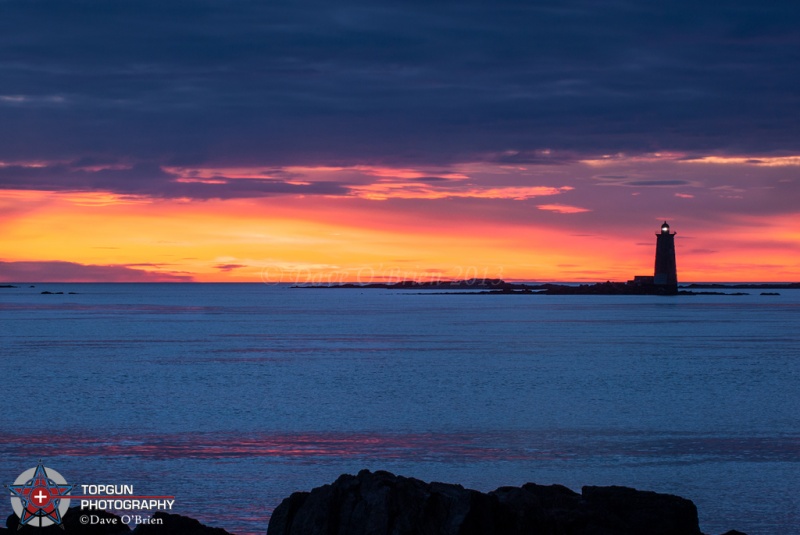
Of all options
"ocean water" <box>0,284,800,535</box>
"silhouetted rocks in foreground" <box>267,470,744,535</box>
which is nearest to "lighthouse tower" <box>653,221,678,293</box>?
"ocean water" <box>0,284,800,535</box>

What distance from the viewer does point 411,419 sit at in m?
20.9

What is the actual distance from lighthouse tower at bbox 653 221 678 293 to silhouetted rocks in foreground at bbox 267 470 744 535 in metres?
104

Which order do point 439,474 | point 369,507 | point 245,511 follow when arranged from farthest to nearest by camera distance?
point 439,474, point 245,511, point 369,507

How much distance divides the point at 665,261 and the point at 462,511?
4447 inches

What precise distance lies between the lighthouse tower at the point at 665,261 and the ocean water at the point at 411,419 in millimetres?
69772

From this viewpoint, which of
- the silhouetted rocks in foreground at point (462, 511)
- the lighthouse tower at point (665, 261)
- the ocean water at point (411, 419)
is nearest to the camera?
the silhouetted rocks in foreground at point (462, 511)

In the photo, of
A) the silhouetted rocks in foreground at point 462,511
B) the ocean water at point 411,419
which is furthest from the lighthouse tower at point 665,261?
the silhouetted rocks in foreground at point 462,511

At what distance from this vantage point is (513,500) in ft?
33.4

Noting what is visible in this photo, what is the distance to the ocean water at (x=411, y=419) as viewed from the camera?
14.1 meters

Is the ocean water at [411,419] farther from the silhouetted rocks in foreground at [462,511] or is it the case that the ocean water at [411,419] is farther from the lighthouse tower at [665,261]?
the lighthouse tower at [665,261]

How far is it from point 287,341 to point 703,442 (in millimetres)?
31648

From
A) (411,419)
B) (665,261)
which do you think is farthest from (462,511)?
(665,261)

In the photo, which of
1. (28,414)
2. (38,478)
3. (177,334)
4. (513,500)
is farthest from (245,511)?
(177,334)

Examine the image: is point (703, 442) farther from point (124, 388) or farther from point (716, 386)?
point (124, 388)
